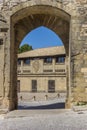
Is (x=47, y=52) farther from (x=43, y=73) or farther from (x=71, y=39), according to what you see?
(x=71, y=39)

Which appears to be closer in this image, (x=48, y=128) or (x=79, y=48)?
(x=48, y=128)

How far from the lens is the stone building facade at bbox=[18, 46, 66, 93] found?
126ft

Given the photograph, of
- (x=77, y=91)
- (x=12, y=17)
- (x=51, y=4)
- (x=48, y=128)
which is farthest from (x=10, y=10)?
(x=48, y=128)

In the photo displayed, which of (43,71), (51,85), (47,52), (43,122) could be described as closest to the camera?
(43,122)

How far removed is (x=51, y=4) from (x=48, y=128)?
5.25m

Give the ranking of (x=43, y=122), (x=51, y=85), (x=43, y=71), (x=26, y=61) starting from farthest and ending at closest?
(x=26, y=61), (x=43, y=71), (x=51, y=85), (x=43, y=122)

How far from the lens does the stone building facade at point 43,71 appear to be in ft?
126

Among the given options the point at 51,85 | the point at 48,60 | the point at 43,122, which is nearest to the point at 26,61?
the point at 48,60

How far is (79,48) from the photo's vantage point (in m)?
11.0

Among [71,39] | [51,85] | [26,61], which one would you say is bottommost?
[51,85]

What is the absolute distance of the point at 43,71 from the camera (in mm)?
39719

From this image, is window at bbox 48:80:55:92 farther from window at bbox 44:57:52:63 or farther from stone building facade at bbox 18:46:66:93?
window at bbox 44:57:52:63

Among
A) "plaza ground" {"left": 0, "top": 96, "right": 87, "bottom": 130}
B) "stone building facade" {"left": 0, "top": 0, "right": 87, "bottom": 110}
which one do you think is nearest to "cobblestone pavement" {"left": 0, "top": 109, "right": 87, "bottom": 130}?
"plaza ground" {"left": 0, "top": 96, "right": 87, "bottom": 130}

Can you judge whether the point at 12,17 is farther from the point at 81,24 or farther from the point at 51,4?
the point at 81,24
